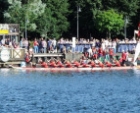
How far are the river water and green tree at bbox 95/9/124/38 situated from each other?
3058cm

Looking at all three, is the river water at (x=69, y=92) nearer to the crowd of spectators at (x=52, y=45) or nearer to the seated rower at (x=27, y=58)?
the seated rower at (x=27, y=58)

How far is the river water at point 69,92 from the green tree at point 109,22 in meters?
30.6

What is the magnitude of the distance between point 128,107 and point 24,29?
188ft

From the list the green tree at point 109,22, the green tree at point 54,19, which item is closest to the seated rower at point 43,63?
the green tree at point 54,19

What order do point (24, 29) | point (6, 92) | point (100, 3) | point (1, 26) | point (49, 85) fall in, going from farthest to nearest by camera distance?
point (100, 3) < point (24, 29) < point (1, 26) < point (49, 85) < point (6, 92)

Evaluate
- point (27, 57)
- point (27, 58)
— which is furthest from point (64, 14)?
point (27, 57)

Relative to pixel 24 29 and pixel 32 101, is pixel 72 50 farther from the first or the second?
pixel 32 101

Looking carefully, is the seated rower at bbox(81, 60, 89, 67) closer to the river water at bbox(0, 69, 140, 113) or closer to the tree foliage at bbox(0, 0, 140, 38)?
the river water at bbox(0, 69, 140, 113)

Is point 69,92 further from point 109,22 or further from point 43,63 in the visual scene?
point 109,22

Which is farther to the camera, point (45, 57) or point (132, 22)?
point (132, 22)

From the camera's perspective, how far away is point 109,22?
410ft

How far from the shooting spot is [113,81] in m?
82.9

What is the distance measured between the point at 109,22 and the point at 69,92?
2093 inches

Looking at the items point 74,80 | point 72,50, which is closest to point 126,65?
point 72,50
